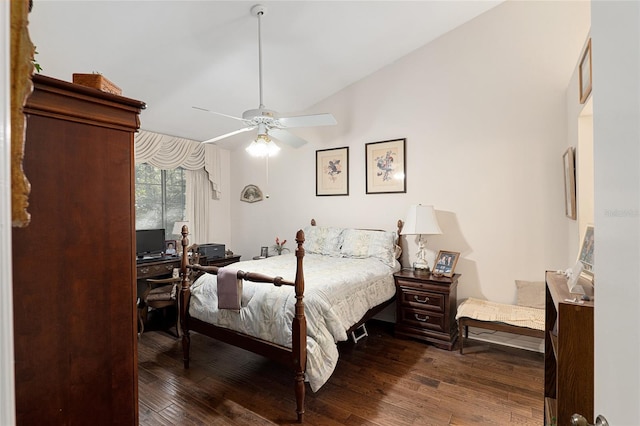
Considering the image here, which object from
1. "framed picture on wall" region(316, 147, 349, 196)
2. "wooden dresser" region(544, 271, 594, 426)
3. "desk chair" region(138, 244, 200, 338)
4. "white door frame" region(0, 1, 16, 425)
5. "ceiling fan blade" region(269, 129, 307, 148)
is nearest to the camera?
"white door frame" region(0, 1, 16, 425)

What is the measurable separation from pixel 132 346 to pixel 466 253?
3325 millimetres

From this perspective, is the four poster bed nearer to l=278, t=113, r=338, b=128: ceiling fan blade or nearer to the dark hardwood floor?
the dark hardwood floor

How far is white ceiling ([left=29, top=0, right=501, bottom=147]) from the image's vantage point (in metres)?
2.32

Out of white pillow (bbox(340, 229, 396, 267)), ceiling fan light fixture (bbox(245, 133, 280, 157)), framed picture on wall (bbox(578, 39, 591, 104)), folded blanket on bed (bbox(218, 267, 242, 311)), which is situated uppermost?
framed picture on wall (bbox(578, 39, 591, 104))

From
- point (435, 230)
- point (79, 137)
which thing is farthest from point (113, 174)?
point (435, 230)

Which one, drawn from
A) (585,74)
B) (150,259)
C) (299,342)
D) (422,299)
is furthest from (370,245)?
(150,259)

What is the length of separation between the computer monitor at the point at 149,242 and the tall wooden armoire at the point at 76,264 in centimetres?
341

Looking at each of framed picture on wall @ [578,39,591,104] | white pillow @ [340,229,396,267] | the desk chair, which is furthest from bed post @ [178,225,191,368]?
framed picture on wall @ [578,39,591,104]

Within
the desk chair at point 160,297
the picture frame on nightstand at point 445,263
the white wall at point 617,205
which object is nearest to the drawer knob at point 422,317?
the picture frame on nightstand at point 445,263

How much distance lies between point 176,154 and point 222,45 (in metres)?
2.01

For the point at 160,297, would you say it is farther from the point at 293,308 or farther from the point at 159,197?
the point at 293,308

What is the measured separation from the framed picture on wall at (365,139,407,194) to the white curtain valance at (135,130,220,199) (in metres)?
2.17

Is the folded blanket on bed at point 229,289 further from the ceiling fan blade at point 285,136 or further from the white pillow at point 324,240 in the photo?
the white pillow at point 324,240

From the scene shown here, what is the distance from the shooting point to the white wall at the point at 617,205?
1.68 ft
